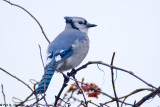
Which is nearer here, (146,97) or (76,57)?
(146,97)

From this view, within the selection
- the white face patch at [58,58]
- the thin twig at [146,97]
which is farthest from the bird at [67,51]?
the thin twig at [146,97]

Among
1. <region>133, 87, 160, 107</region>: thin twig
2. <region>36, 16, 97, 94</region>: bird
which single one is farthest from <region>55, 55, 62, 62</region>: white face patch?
<region>133, 87, 160, 107</region>: thin twig

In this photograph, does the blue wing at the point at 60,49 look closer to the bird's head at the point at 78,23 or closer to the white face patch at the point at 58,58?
the white face patch at the point at 58,58

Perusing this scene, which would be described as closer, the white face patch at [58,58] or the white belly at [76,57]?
the white face patch at [58,58]

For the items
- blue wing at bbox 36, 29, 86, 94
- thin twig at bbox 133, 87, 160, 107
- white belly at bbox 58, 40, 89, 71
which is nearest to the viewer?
thin twig at bbox 133, 87, 160, 107

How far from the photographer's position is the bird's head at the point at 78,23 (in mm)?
3090

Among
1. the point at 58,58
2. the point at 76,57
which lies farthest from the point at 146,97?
the point at 76,57

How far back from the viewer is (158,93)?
109cm

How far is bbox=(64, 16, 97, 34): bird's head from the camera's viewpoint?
10.1ft

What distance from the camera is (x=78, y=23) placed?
3152 millimetres

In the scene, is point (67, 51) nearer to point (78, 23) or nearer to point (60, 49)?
point (60, 49)

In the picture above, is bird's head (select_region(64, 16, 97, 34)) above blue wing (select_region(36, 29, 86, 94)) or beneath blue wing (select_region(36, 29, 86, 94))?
above

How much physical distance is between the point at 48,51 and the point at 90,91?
1130mm

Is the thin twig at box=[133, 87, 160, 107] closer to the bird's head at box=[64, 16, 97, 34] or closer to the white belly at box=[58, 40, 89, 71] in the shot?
the white belly at box=[58, 40, 89, 71]
